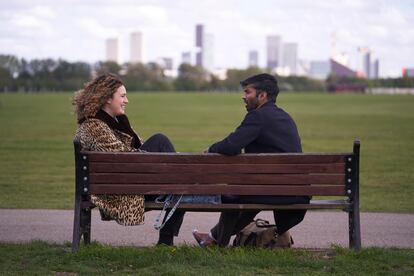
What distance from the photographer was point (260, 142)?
21.7 feet

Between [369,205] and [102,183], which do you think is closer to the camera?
[102,183]

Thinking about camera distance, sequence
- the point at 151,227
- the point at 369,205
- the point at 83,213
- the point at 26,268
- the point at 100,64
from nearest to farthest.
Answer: the point at 26,268 → the point at 83,213 → the point at 151,227 → the point at 369,205 → the point at 100,64

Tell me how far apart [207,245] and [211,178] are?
0.69 m

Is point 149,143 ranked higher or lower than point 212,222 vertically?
higher

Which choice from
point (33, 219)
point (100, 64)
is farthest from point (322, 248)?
point (100, 64)

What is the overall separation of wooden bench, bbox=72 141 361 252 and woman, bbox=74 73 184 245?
5.2 inches

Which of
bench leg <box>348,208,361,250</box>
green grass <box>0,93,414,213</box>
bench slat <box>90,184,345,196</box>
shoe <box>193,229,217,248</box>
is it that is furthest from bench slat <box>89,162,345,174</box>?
green grass <box>0,93,414,213</box>

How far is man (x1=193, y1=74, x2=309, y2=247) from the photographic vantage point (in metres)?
6.48

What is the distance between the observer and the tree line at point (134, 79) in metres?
145

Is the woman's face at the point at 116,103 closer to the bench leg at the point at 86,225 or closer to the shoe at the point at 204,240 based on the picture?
the bench leg at the point at 86,225

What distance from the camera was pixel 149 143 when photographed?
6.84 m

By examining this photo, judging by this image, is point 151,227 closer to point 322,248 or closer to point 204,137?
point 322,248

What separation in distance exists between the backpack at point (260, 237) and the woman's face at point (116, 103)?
1475mm

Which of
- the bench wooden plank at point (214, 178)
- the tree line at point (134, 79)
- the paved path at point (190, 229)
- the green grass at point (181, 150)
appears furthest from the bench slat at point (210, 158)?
the tree line at point (134, 79)
